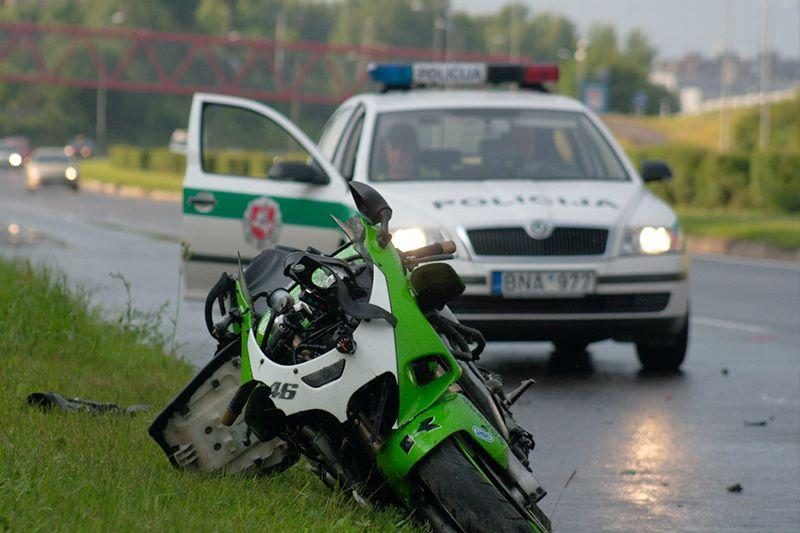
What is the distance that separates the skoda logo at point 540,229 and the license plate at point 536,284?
0.73 feet

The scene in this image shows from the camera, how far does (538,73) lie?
1248 centimetres

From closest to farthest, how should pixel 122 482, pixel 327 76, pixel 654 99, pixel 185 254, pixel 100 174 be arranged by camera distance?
pixel 122 482, pixel 185 254, pixel 100 174, pixel 327 76, pixel 654 99

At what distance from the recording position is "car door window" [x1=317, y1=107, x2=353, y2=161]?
38.6 ft

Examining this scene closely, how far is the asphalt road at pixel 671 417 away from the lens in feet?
20.6

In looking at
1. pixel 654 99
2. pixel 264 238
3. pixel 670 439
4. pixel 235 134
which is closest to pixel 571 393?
pixel 670 439

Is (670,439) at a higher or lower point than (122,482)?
lower

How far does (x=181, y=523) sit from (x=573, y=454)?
3174mm

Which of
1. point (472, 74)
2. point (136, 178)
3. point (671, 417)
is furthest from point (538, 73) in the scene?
point (136, 178)

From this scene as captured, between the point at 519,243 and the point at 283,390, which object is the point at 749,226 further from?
the point at 283,390

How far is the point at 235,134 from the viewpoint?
113 meters

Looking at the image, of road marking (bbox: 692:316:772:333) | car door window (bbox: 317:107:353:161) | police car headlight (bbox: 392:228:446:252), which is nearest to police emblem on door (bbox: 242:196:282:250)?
police car headlight (bbox: 392:228:446:252)

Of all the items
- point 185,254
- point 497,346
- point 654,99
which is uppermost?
point 185,254

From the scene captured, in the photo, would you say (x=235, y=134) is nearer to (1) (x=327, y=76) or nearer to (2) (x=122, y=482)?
(1) (x=327, y=76)

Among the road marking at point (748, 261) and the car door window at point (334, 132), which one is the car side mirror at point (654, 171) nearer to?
the car door window at point (334, 132)
